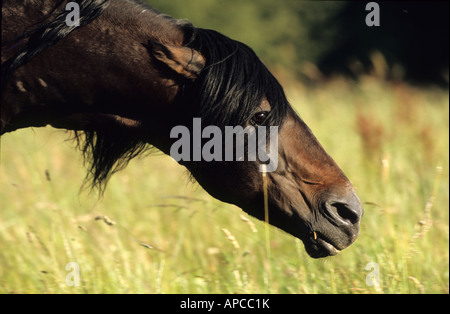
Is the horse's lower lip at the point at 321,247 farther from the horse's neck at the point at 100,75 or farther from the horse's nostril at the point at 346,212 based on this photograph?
the horse's neck at the point at 100,75

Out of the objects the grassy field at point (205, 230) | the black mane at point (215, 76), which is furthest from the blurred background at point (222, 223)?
the black mane at point (215, 76)

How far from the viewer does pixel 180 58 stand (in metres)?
2.54

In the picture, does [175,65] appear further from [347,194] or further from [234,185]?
[347,194]

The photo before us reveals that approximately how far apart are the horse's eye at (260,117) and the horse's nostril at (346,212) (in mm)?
500

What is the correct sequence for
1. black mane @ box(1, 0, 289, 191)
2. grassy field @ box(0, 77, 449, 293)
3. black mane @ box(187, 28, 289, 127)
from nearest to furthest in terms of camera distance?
1. black mane @ box(1, 0, 289, 191)
2. black mane @ box(187, 28, 289, 127)
3. grassy field @ box(0, 77, 449, 293)

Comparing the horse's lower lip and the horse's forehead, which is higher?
the horse's forehead

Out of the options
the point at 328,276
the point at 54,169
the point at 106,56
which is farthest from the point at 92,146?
the point at 54,169

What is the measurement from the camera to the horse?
99.1 inches

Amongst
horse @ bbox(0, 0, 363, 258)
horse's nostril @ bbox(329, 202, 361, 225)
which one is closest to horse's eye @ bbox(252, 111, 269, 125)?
horse @ bbox(0, 0, 363, 258)

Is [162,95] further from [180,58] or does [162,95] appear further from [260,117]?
[260,117]

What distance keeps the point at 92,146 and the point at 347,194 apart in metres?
1.26

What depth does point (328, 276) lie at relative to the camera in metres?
3.40

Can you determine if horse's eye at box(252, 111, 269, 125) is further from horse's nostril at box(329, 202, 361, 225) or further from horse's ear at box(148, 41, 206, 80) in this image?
horse's nostril at box(329, 202, 361, 225)

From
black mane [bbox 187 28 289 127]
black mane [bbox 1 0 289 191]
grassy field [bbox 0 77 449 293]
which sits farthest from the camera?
grassy field [bbox 0 77 449 293]
